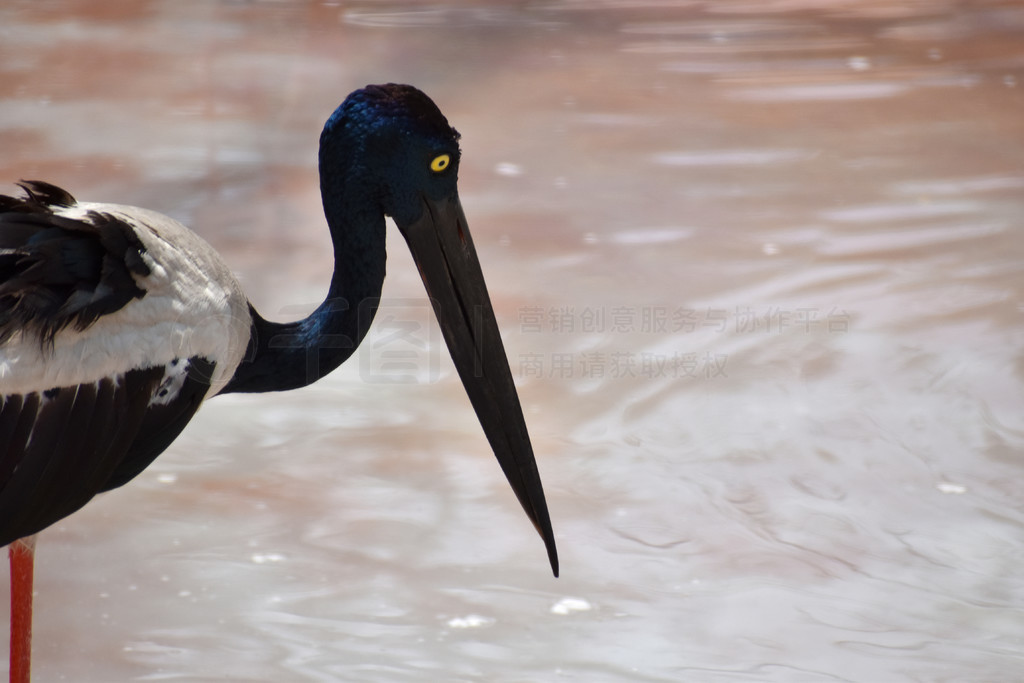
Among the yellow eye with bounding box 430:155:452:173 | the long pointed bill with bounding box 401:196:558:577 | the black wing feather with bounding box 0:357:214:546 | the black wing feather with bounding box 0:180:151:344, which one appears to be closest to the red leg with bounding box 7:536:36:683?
the black wing feather with bounding box 0:357:214:546

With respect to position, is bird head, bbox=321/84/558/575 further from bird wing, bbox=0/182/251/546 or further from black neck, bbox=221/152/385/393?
bird wing, bbox=0/182/251/546

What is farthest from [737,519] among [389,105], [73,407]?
[73,407]

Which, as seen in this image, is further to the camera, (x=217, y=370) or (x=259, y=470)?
(x=259, y=470)

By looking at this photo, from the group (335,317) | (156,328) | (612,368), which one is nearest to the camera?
(156,328)

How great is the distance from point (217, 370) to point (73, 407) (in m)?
0.34

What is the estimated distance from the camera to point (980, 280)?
4.82 meters

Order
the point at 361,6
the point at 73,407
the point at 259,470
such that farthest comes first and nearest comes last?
the point at 361,6, the point at 259,470, the point at 73,407

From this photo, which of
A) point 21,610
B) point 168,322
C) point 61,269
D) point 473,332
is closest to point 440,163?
point 473,332

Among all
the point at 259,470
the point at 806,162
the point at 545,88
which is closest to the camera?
the point at 259,470

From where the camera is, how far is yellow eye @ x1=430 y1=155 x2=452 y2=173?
2.61 metres

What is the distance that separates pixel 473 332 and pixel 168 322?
0.68 meters

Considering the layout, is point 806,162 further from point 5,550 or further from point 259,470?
point 5,550

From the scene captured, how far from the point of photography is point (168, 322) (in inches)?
93.4

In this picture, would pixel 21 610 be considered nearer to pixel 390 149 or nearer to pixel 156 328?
pixel 156 328
